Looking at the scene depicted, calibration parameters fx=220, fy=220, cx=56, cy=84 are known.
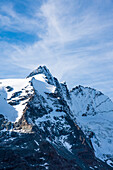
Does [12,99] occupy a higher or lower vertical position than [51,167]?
higher

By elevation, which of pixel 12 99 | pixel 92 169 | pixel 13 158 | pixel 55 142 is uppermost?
pixel 12 99

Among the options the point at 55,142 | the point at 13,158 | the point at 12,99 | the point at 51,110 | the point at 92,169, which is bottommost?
the point at 92,169

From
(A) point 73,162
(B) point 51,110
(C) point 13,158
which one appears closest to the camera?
(C) point 13,158

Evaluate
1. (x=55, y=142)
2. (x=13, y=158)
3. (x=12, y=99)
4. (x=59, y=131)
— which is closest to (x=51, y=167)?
(x=13, y=158)

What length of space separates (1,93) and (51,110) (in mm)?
45843

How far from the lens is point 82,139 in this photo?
15750 centimetres

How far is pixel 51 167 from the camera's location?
334 ft

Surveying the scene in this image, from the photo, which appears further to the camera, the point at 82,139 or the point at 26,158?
the point at 82,139

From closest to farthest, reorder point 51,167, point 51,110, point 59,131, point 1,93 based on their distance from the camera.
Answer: point 51,167 < point 59,131 < point 51,110 < point 1,93

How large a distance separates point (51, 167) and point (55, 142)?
1407 inches

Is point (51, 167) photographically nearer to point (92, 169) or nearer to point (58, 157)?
point (58, 157)

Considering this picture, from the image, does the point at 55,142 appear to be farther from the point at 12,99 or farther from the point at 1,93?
the point at 1,93

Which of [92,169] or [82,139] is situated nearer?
[92,169]

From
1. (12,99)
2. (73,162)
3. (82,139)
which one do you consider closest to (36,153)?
(73,162)
